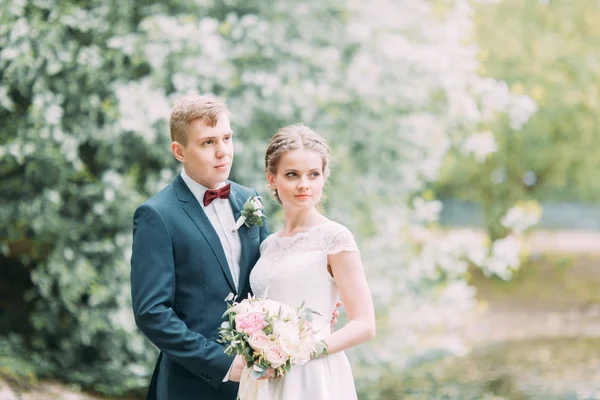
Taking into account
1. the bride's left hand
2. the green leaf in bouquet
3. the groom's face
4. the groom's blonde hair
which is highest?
the groom's blonde hair

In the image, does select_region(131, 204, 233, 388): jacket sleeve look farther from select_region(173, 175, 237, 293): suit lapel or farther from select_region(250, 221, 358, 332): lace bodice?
select_region(250, 221, 358, 332): lace bodice

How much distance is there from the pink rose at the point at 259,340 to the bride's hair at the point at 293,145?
0.62 meters

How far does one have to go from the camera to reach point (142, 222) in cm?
294

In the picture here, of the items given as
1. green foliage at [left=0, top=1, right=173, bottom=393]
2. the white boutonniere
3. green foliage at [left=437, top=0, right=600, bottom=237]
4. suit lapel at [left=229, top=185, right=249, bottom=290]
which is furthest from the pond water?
the white boutonniere

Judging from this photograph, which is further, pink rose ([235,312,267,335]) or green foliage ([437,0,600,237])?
green foliage ([437,0,600,237])

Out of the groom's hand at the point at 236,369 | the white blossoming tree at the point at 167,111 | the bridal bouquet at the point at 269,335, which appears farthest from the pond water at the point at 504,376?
the bridal bouquet at the point at 269,335

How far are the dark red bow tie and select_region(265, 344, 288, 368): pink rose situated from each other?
66 cm

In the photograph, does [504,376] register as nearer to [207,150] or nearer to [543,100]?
[543,100]

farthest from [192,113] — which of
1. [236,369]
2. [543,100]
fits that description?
[543,100]

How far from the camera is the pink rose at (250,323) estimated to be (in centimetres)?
269

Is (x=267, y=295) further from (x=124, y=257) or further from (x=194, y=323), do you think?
(x=124, y=257)

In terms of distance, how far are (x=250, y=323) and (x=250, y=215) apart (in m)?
0.55

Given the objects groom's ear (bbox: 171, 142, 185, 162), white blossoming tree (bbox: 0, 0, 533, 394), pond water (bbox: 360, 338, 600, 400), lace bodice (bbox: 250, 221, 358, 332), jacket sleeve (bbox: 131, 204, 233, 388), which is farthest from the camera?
pond water (bbox: 360, 338, 600, 400)

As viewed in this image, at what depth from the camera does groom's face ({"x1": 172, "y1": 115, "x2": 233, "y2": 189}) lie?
2.97 meters
